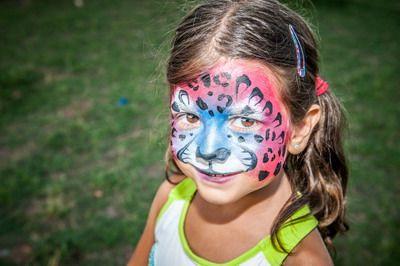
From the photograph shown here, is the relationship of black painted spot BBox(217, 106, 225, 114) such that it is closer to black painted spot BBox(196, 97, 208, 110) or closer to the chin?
black painted spot BBox(196, 97, 208, 110)

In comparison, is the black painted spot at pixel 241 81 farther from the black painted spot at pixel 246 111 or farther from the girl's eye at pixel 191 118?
the girl's eye at pixel 191 118

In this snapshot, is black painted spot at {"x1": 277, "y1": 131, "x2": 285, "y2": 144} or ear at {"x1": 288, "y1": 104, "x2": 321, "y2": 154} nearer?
black painted spot at {"x1": 277, "y1": 131, "x2": 285, "y2": 144}

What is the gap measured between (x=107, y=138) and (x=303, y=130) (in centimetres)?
322

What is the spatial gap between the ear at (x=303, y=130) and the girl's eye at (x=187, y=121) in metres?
0.40

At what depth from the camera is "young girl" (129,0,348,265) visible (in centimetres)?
160

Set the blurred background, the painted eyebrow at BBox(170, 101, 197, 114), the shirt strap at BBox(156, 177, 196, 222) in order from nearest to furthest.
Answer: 1. the painted eyebrow at BBox(170, 101, 197, 114)
2. the shirt strap at BBox(156, 177, 196, 222)
3. the blurred background

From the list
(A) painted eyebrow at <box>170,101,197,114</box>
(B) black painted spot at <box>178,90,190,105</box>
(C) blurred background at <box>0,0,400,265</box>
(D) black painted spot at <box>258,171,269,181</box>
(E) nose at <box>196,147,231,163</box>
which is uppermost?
(B) black painted spot at <box>178,90,190,105</box>

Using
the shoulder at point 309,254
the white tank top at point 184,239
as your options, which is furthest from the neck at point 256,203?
the shoulder at point 309,254

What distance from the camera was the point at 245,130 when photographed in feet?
5.31

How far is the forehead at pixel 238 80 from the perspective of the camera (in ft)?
5.23

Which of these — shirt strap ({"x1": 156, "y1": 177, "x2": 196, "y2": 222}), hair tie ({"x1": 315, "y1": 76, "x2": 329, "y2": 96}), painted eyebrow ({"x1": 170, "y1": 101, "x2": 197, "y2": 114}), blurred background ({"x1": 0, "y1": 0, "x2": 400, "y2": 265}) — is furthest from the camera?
blurred background ({"x1": 0, "y1": 0, "x2": 400, "y2": 265})

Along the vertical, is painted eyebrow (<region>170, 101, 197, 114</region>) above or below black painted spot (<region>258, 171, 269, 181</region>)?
above

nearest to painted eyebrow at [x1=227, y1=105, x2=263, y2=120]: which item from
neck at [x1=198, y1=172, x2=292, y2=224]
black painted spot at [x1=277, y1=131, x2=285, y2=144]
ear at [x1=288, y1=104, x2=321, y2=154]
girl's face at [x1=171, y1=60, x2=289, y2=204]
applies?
girl's face at [x1=171, y1=60, x2=289, y2=204]

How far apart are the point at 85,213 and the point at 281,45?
2552 millimetres
